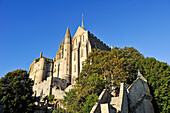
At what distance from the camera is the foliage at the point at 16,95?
23719 millimetres

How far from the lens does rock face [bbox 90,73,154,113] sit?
49.9ft

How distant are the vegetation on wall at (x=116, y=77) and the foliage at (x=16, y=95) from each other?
21.3ft

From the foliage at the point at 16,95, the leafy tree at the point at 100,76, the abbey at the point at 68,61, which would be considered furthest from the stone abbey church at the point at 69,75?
the foliage at the point at 16,95

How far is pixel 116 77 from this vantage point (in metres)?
24.8

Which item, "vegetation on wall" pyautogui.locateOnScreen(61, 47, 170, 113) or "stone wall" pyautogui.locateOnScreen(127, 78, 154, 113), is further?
"vegetation on wall" pyautogui.locateOnScreen(61, 47, 170, 113)

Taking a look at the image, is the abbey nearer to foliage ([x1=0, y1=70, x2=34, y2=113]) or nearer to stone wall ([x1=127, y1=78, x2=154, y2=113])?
foliage ([x1=0, y1=70, x2=34, y2=113])

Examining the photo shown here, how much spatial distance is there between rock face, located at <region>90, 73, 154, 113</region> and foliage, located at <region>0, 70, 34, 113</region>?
42.1 feet

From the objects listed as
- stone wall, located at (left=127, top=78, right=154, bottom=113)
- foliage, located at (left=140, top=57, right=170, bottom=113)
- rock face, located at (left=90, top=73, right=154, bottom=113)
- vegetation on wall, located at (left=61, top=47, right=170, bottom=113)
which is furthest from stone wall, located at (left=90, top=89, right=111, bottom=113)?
foliage, located at (left=140, top=57, right=170, bottom=113)

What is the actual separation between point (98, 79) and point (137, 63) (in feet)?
30.2

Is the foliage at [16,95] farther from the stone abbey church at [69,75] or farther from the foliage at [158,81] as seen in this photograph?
the foliage at [158,81]

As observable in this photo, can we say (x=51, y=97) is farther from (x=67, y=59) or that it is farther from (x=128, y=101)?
(x=128, y=101)

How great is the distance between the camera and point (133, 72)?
2753 cm

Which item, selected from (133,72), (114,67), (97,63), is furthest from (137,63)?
(97,63)

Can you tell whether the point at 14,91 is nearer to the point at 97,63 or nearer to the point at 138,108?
the point at 97,63
